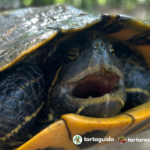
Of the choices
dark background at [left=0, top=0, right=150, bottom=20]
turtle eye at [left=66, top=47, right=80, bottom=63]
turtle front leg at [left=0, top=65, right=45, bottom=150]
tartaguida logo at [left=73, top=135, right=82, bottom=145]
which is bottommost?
tartaguida logo at [left=73, top=135, right=82, bottom=145]

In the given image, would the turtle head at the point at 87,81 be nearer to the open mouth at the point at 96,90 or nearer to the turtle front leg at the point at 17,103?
the open mouth at the point at 96,90

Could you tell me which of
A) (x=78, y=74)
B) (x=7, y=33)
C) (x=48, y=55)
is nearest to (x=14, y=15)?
(x=7, y=33)

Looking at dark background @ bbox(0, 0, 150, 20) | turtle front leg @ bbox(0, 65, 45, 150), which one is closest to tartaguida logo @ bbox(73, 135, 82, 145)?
turtle front leg @ bbox(0, 65, 45, 150)

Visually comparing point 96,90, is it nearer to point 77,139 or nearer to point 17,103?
point 77,139

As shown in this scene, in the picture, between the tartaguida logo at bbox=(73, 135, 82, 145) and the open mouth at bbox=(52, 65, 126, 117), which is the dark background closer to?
the open mouth at bbox=(52, 65, 126, 117)

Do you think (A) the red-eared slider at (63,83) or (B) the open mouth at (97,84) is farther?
(B) the open mouth at (97,84)

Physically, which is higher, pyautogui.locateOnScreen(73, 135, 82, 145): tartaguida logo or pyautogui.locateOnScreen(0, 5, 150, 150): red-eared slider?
pyautogui.locateOnScreen(0, 5, 150, 150): red-eared slider

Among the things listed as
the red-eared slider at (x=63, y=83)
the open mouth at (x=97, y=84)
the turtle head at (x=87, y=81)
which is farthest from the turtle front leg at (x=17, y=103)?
the open mouth at (x=97, y=84)

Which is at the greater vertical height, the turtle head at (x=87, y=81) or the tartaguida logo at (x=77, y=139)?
the turtle head at (x=87, y=81)
